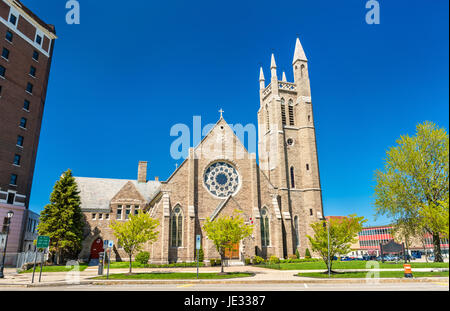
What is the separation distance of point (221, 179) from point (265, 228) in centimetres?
799

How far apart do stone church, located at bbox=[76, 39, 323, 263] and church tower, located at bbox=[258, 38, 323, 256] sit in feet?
0.41

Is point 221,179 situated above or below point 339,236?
above

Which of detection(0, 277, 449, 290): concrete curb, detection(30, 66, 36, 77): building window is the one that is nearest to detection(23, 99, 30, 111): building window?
detection(30, 66, 36, 77): building window

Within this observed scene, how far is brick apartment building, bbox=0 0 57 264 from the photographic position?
3609 cm

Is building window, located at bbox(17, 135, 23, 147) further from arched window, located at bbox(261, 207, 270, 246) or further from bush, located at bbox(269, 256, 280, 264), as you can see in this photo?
bush, located at bbox(269, 256, 280, 264)

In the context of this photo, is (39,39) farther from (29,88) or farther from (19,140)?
(19,140)

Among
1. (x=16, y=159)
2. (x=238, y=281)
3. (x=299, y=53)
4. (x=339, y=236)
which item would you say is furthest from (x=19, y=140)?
(x=299, y=53)

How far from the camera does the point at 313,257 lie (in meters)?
38.9

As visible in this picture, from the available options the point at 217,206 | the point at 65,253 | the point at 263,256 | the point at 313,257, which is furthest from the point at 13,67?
the point at 313,257

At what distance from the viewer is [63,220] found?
3431 centimetres

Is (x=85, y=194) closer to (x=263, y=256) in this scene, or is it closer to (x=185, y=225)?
(x=185, y=225)

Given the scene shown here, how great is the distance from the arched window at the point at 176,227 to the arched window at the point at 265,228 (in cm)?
970

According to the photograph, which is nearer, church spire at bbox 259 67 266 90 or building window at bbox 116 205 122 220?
building window at bbox 116 205 122 220

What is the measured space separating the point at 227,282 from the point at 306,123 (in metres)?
32.0
